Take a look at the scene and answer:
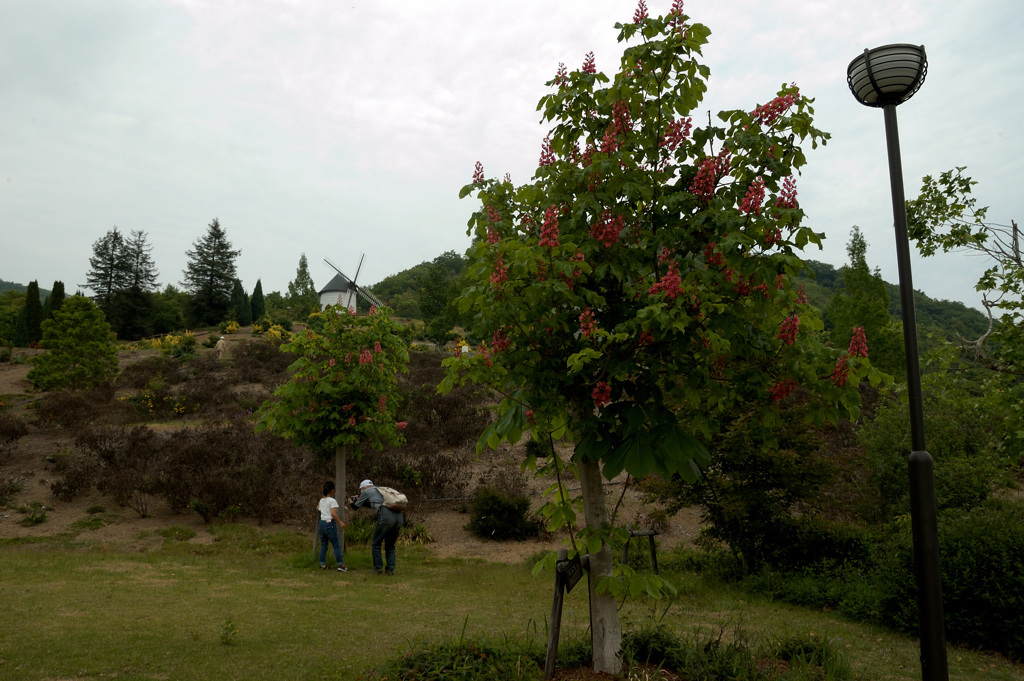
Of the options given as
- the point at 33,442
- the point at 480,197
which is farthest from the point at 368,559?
the point at 33,442

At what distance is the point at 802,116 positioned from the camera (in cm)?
426

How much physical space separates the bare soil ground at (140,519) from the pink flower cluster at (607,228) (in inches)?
316

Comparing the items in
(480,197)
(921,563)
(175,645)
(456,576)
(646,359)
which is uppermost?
(480,197)

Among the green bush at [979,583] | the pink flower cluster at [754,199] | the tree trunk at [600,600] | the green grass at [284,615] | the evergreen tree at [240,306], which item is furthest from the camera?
the evergreen tree at [240,306]

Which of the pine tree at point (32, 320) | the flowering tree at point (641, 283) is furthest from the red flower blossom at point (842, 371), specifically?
the pine tree at point (32, 320)

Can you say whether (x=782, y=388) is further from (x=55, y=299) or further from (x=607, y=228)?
(x=55, y=299)

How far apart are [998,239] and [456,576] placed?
10345 mm

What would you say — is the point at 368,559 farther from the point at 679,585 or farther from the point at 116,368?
the point at 116,368

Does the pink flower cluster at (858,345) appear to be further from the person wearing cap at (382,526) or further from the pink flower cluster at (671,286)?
the person wearing cap at (382,526)

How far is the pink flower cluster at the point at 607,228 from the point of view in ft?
14.5

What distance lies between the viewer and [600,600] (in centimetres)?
501

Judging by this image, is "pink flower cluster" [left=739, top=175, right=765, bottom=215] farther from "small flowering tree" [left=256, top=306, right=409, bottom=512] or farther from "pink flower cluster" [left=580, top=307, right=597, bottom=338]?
"small flowering tree" [left=256, top=306, right=409, bottom=512]

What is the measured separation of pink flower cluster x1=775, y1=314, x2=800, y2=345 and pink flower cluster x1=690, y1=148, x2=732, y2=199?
1.01 meters

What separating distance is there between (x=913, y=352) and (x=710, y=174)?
5.66ft
